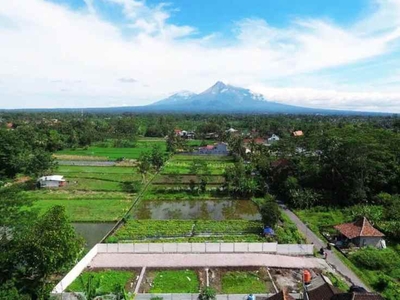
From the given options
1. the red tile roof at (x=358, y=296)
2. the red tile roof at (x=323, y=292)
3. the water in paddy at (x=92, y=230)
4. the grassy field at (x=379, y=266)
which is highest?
the red tile roof at (x=358, y=296)

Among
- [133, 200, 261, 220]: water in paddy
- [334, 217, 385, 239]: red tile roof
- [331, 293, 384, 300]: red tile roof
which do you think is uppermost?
[331, 293, 384, 300]: red tile roof

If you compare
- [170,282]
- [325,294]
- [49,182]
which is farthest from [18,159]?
[325,294]

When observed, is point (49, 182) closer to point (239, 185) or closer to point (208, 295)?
point (239, 185)

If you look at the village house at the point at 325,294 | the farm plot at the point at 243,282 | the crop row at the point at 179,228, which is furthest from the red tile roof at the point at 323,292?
the crop row at the point at 179,228

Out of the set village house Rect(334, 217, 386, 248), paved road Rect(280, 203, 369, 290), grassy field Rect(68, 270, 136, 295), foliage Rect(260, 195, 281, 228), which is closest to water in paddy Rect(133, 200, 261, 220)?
paved road Rect(280, 203, 369, 290)

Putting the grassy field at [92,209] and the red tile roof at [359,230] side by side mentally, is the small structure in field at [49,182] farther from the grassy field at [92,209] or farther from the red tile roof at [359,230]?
the red tile roof at [359,230]

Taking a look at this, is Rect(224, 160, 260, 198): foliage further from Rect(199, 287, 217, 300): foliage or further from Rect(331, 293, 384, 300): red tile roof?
Rect(331, 293, 384, 300): red tile roof
